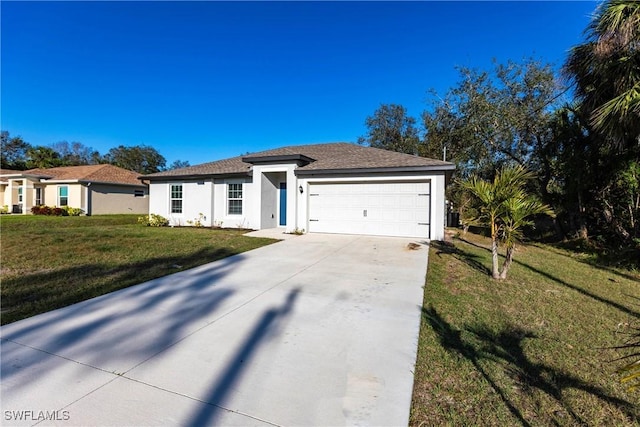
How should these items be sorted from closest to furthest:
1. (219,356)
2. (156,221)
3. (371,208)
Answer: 1. (219,356)
2. (371,208)
3. (156,221)

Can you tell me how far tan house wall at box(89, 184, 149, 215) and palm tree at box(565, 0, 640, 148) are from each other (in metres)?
27.9

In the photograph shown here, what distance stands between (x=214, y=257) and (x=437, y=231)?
24.8ft

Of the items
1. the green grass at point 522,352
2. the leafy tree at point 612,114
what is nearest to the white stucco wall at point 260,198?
the leafy tree at point 612,114

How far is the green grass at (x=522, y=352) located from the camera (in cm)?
236

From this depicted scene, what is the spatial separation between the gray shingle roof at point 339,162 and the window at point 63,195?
12.0m

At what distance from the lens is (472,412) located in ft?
A: 7.62

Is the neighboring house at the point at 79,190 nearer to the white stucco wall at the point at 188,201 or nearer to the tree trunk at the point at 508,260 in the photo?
the white stucco wall at the point at 188,201

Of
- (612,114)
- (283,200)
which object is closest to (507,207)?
(612,114)

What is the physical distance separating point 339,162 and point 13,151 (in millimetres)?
55375

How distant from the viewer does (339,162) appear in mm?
12586

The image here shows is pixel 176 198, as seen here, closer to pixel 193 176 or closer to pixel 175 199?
pixel 175 199

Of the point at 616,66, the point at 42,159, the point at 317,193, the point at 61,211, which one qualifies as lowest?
the point at 61,211

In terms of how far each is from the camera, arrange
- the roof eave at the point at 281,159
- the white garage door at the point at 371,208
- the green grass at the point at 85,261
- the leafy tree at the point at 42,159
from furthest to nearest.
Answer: the leafy tree at the point at 42,159, the roof eave at the point at 281,159, the white garage door at the point at 371,208, the green grass at the point at 85,261

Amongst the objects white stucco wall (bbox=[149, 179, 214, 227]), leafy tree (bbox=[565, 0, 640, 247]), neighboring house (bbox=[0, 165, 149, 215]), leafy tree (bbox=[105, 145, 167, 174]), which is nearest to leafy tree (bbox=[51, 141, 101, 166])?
leafy tree (bbox=[105, 145, 167, 174])
